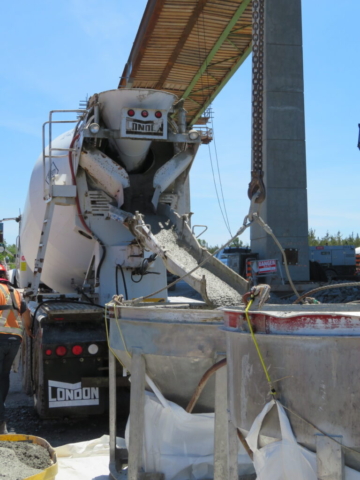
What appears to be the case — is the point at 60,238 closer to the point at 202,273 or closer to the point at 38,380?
the point at 38,380

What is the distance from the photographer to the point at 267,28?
59.4ft

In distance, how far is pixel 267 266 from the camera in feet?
55.3

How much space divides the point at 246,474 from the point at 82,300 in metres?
3.65

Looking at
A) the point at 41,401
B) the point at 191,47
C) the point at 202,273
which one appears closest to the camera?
the point at 202,273

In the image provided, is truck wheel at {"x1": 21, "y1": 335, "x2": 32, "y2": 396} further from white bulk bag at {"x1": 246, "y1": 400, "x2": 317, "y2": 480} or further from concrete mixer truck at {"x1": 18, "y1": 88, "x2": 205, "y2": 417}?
white bulk bag at {"x1": 246, "y1": 400, "x2": 317, "y2": 480}

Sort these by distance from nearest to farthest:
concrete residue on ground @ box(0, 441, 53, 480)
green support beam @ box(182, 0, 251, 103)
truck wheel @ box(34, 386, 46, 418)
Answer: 1. concrete residue on ground @ box(0, 441, 53, 480)
2. truck wheel @ box(34, 386, 46, 418)
3. green support beam @ box(182, 0, 251, 103)

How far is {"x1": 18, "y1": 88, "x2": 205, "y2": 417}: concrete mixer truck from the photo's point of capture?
20.0ft

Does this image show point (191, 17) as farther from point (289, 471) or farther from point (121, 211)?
point (289, 471)

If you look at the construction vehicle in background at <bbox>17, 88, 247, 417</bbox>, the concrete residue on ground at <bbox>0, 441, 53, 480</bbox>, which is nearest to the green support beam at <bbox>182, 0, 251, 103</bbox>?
the construction vehicle in background at <bbox>17, 88, 247, 417</bbox>

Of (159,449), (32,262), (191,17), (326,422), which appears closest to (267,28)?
(191,17)

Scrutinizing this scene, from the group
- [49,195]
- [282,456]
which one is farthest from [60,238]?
[282,456]

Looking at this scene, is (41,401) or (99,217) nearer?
(41,401)

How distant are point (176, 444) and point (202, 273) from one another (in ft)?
6.17

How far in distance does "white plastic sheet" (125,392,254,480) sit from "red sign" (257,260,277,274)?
12.6 m
